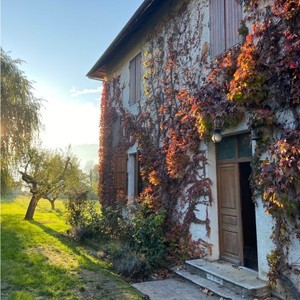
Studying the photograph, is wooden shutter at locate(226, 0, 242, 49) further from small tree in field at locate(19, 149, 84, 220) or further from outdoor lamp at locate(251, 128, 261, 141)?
small tree in field at locate(19, 149, 84, 220)

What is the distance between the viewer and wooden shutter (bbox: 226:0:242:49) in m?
5.79

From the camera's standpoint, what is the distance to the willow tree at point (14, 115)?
1028cm

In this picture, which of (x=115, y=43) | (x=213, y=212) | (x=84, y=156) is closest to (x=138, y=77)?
(x=115, y=43)

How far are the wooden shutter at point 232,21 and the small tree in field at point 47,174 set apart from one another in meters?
11.9

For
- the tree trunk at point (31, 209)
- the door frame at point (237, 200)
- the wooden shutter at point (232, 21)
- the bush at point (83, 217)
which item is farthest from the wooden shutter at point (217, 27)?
the tree trunk at point (31, 209)

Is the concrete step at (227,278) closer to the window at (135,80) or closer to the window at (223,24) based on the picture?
the window at (223,24)

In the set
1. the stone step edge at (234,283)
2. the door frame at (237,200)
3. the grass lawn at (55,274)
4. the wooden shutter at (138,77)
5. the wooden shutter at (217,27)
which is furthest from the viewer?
the wooden shutter at (138,77)

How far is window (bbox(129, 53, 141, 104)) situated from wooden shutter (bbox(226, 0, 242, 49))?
4369mm

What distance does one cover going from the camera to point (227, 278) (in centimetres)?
492

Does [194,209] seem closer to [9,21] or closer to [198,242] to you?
[198,242]

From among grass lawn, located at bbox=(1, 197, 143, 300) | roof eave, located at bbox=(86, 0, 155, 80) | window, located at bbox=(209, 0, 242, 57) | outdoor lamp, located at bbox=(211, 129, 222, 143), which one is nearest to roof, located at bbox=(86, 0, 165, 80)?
roof eave, located at bbox=(86, 0, 155, 80)

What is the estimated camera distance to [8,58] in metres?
10.4

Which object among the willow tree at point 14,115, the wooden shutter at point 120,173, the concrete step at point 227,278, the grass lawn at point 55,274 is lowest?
the grass lawn at point 55,274

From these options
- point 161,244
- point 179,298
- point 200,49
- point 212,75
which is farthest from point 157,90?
point 179,298
